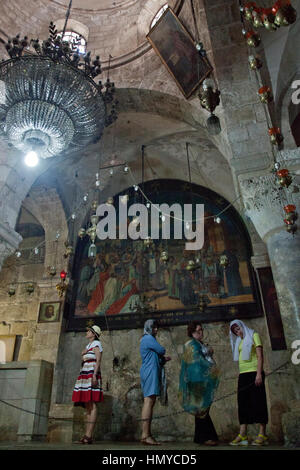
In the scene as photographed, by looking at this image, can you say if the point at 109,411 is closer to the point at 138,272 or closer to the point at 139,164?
the point at 138,272

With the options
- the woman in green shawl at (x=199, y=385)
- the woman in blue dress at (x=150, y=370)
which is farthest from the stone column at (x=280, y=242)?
the woman in blue dress at (x=150, y=370)

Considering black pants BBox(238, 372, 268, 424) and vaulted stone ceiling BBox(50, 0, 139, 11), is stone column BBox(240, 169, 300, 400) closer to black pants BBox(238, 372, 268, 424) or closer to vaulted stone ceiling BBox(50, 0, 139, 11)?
black pants BBox(238, 372, 268, 424)

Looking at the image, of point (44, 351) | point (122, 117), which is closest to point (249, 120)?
point (122, 117)

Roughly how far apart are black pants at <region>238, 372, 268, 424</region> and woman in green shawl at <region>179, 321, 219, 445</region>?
311 millimetres

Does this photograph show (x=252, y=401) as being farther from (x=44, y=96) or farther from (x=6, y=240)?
(x=6, y=240)

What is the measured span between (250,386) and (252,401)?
0.15m

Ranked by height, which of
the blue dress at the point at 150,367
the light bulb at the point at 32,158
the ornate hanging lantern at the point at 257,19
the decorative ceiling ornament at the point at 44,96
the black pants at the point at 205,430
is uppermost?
the decorative ceiling ornament at the point at 44,96

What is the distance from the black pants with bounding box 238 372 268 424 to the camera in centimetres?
361

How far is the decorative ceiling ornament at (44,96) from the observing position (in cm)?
500

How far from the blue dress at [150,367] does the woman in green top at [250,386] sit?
932 millimetres

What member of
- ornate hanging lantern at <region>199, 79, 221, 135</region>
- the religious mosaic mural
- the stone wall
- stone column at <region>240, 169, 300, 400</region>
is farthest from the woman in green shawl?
the religious mosaic mural

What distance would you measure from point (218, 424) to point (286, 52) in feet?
22.6

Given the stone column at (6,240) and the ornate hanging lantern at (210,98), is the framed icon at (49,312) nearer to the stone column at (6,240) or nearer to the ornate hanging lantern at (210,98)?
the stone column at (6,240)
